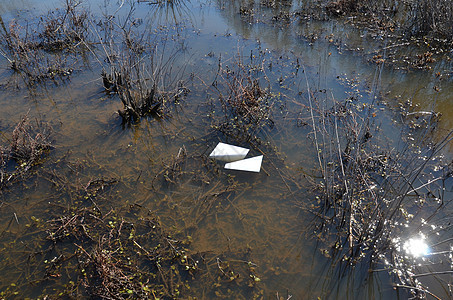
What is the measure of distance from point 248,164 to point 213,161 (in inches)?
19.2

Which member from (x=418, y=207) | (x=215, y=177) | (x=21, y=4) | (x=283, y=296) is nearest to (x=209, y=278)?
(x=283, y=296)

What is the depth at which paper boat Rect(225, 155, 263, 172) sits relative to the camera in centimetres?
403

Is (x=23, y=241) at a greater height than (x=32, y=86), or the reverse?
(x=32, y=86)

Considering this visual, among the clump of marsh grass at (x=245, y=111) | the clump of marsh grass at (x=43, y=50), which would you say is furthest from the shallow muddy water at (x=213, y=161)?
the clump of marsh grass at (x=43, y=50)

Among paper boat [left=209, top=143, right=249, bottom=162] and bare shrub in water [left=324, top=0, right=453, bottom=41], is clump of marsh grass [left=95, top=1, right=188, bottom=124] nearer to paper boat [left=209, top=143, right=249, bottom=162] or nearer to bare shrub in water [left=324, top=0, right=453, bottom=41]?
paper boat [left=209, top=143, right=249, bottom=162]

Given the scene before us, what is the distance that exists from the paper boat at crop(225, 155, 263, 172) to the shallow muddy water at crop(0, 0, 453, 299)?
10 centimetres

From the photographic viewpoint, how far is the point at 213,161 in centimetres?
418

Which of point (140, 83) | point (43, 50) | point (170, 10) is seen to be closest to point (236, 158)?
point (140, 83)

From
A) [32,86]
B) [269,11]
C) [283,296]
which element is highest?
[269,11]

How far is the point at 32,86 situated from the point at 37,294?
4.23 metres

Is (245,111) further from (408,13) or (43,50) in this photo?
(408,13)

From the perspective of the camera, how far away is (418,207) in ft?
11.5

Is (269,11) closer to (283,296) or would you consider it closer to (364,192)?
(364,192)

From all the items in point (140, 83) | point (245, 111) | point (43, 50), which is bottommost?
point (245, 111)
